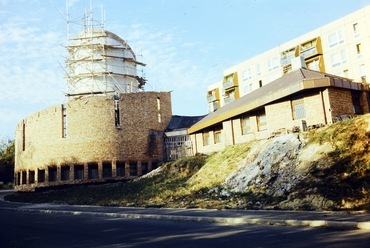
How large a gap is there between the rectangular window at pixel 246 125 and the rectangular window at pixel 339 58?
21.6 metres

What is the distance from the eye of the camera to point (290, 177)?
1410 cm

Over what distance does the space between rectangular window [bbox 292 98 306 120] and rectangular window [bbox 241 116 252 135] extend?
159 inches

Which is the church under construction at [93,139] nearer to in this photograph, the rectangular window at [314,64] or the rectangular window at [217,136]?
the rectangular window at [217,136]

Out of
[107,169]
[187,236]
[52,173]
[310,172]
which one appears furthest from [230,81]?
[187,236]

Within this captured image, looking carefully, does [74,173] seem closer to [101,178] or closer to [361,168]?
[101,178]

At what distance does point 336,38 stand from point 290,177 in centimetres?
3199

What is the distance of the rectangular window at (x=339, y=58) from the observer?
39.3 metres

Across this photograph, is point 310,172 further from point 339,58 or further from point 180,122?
point 339,58

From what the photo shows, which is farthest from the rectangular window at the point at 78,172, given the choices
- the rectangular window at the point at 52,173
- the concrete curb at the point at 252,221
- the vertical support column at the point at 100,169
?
the concrete curb at the point at 252,221

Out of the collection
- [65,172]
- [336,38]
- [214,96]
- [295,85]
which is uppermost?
[336,38]

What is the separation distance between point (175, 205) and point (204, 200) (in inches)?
56.4

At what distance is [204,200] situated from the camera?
→ 15.8 m

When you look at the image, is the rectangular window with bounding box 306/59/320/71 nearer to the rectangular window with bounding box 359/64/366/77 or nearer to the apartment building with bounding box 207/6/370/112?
the apartment building with bounding box 207/6/370/112

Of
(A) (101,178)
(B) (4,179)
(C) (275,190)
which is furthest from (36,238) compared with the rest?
(B) (4,179)
